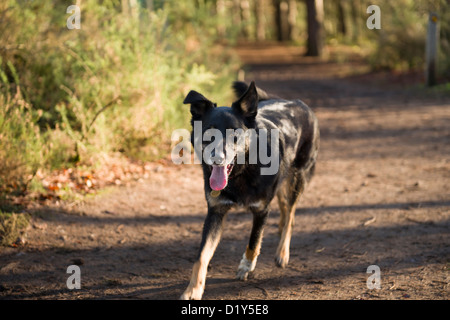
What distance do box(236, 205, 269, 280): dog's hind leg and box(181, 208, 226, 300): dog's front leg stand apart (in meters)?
0.36

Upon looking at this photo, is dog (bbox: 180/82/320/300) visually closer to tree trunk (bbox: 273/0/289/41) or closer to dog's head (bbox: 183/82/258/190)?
dog's head (bbox: 183/82/258/190)

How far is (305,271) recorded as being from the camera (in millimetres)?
4375

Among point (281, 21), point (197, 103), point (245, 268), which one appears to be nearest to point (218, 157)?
point (197, 103)

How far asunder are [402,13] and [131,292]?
15.5m

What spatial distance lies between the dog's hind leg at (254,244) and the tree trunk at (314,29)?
2025 cm

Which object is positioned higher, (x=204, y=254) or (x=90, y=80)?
(x=90, y=80)

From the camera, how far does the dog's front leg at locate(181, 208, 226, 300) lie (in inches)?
146

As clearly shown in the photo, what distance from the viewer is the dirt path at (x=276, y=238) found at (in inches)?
159

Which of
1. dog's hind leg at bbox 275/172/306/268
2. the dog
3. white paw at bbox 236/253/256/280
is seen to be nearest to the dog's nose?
the dog

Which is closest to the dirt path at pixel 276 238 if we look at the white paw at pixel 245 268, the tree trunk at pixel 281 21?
the white paw at pixel 245 268

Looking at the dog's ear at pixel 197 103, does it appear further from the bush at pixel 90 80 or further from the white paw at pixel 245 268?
the bush at pixel 90 80

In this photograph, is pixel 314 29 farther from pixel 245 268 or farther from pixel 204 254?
pixel 204 254

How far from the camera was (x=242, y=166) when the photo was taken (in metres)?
3.96

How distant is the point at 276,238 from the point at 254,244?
1.08 meters
